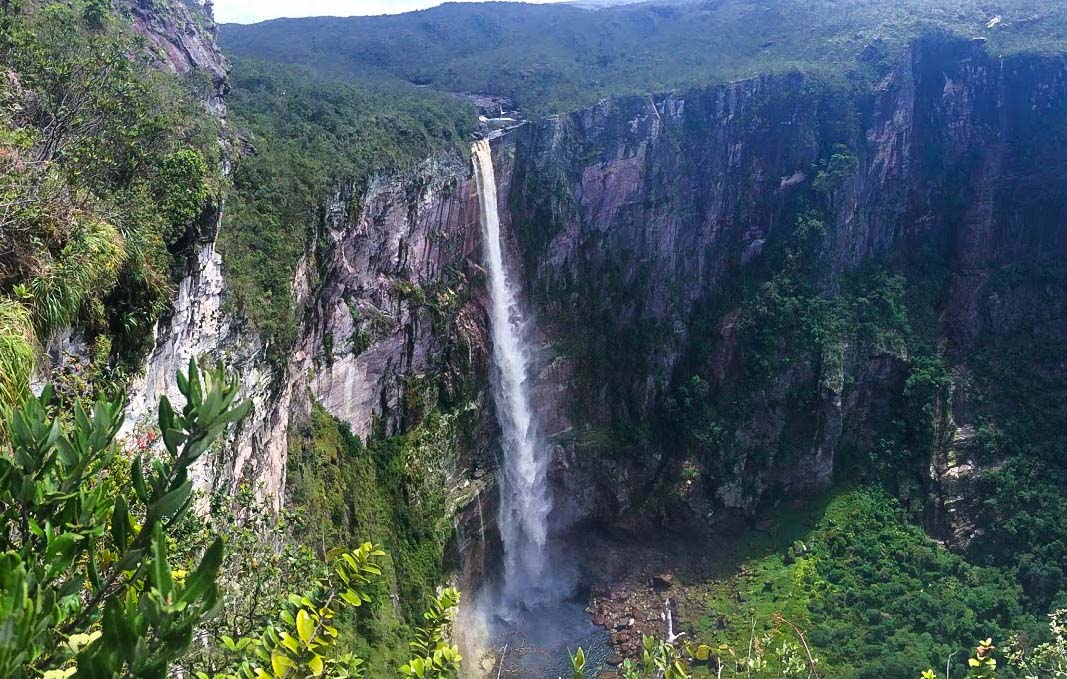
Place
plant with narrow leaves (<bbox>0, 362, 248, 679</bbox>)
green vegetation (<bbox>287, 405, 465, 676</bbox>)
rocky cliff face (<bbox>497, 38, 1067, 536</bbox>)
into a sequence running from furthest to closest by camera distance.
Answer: rocky cliff face (<bbox>497, 38, 1067, 536</bbox>) < green vegetation (<bbox>287, 405, 465, 676</bbox>) < plant with narrow leaves (<bbox>0, 362, 248, 679</bbox>)

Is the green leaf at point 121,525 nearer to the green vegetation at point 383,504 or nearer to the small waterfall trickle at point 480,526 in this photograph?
the green vegetation at point 383,504

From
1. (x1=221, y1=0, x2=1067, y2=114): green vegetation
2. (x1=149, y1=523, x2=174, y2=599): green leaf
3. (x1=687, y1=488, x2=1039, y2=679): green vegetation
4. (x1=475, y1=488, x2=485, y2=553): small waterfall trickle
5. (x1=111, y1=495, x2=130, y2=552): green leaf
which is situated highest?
(x1=221, y1=0, x2=1067, y2=114): green vegetation

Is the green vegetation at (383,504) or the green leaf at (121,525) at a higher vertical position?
the green leaf at (121,525)

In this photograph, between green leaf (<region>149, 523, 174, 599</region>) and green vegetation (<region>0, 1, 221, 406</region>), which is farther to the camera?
green vegetation (<region>0, 1, 221, 406</region>)

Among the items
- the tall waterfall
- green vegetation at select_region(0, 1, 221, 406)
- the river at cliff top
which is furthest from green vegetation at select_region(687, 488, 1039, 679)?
green vegetation at select_region(0, 1, 221, 406)

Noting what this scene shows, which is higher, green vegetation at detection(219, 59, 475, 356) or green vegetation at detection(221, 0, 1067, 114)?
green vegetation at detection(221, 0, 1067, 114)

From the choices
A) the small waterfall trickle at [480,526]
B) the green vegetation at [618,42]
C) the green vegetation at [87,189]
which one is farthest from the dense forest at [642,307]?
the green vegetation at [618,42]

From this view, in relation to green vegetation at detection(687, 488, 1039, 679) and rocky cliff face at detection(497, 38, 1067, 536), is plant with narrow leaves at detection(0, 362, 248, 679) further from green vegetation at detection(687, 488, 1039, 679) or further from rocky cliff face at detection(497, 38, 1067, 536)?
rocky cliff face at detection(497, 38, 1067, 536)
